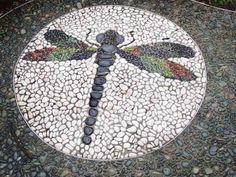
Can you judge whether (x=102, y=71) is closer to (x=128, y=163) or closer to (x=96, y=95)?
(x=96, y=95)

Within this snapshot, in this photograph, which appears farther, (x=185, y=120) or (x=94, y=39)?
(x=94, y=39)

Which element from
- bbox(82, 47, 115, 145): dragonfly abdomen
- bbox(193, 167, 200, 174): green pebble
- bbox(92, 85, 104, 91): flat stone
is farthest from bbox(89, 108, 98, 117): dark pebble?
bbox(193, 167, 200, 174): green pebble

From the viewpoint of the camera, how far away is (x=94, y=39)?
5.81 meters

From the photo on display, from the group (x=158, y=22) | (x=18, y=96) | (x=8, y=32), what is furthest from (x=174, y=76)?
(x=8, y=32)

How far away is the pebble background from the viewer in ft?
15.3

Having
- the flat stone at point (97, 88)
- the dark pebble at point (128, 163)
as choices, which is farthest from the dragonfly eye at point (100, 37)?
the dark pebble at point (128, 163)

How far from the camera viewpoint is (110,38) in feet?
19.0

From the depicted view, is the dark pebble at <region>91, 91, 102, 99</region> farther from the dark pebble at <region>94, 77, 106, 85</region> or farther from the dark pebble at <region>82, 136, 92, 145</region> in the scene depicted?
the dark pebble at <region>82, 136, 92, 145</region>

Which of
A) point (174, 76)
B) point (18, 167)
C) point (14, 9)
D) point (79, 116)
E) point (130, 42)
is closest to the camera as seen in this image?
point (18, 167)

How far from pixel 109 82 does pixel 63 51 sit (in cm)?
88

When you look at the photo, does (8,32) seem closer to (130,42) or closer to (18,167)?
(130,42)

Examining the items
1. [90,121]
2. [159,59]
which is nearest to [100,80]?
[90,121]

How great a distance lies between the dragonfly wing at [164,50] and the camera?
5.60 meters

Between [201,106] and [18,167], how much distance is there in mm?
2389
